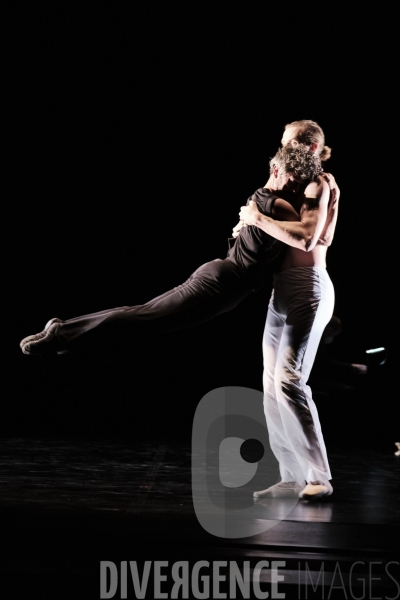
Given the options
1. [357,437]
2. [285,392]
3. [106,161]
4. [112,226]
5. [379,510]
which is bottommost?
[357,437]

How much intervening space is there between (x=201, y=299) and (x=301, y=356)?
434mm

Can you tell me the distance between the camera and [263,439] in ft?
16.7

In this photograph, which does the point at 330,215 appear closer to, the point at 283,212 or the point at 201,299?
the point at 283,212

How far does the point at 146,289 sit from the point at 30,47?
1.78 meters

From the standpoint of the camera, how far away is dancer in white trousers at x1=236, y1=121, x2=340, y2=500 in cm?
278

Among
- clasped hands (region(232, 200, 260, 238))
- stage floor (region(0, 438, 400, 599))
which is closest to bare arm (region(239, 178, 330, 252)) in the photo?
clasped hands (region(232, 200, 260, 238))

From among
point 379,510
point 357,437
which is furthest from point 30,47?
point 379,510

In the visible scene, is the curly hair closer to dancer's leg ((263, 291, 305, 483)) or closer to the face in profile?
the face in profile

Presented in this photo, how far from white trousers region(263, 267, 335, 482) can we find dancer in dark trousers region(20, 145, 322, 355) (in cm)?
13

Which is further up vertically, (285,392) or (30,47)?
(30,47)

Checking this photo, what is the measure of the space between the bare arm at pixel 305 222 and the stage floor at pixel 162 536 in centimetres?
89

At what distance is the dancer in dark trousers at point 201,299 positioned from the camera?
8.83 feet

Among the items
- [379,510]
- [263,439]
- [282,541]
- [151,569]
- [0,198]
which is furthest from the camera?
[0,198]

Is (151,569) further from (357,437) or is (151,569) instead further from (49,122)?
(49,122)
